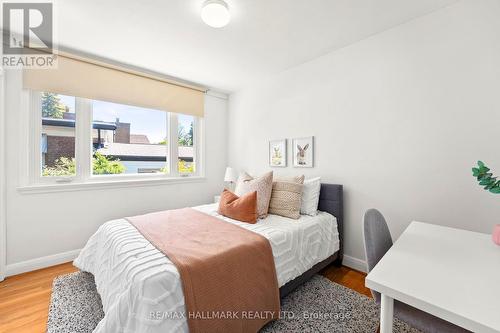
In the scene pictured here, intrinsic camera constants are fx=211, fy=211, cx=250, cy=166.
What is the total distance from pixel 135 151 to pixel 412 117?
3283mm

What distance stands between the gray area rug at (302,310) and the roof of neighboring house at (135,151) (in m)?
1.51

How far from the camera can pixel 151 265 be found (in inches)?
46.6

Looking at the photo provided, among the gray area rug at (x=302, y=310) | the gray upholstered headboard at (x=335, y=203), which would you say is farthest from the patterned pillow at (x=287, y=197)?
the gray area rug at (x=302, y=310)

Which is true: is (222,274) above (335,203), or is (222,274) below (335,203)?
below

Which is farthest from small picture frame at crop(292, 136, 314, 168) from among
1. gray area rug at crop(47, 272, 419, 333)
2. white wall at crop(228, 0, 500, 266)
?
gray area rug at crop(47, 272, 419, 333)

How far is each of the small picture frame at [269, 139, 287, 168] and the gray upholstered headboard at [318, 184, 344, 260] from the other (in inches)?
28.8

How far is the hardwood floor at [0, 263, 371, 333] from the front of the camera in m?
1.52

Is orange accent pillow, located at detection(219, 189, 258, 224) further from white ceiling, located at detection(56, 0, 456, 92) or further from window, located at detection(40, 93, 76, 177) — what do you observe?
window, located at detection(40, 93, 76, 177)

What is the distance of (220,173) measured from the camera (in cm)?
384

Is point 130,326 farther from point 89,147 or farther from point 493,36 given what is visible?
point 493,36

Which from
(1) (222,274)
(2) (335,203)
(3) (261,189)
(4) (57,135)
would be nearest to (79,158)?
(4) (57,135)

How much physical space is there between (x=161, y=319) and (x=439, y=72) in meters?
2.63

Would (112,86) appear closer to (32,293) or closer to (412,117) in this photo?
(32,293)

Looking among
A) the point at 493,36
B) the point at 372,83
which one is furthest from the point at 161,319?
the point at 493,36
